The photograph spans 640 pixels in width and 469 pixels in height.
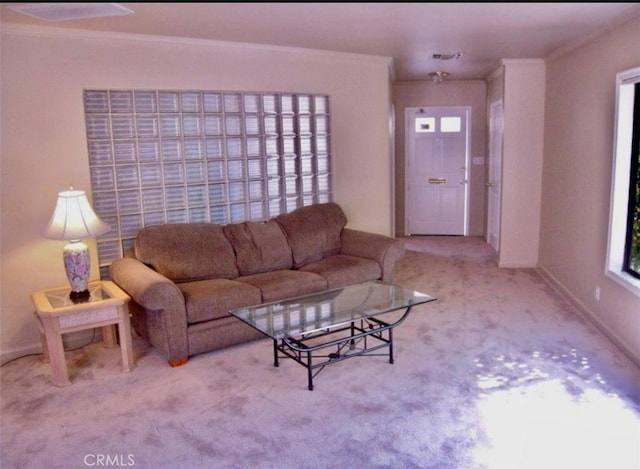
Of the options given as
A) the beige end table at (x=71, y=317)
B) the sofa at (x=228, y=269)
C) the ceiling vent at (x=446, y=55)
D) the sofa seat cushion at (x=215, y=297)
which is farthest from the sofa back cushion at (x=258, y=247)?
the ceiling vent at (x=446, y=55)

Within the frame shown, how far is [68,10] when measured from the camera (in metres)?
2.98

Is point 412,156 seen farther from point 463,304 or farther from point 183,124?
point 183,124

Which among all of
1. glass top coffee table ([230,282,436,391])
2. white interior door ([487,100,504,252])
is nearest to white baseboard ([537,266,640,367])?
white interior door ([487,100,504,252])

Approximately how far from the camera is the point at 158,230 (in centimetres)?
412

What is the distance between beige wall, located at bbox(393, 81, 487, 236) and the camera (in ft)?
24.8

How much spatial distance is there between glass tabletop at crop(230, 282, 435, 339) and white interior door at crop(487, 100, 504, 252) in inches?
120

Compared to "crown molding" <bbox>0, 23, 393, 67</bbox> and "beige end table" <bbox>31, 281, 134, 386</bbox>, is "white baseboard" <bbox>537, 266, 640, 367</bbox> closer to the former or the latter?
"crown molding" <bbox>0, 23, 393, 67</bbox>

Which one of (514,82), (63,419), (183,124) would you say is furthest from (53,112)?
(514,82)

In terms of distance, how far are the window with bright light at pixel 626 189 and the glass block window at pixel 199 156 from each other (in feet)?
8.17

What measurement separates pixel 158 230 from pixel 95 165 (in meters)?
0.65

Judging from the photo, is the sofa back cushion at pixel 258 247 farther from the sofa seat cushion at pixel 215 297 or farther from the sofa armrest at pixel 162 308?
the sofa armrest at pixel 162 308

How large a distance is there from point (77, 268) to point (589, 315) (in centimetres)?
369

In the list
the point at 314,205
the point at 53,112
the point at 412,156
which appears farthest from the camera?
the point at 412,156

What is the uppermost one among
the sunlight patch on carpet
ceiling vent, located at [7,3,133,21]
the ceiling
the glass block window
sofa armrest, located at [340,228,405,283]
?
the ceiling
